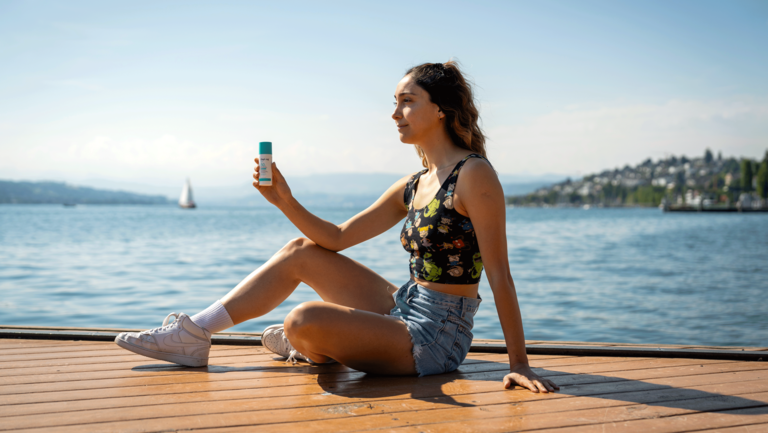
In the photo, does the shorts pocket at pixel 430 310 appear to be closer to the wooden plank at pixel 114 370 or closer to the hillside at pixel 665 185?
the wooden plank at pixel 114 370

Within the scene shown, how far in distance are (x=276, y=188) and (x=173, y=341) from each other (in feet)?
2.68

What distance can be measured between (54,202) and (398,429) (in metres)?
121

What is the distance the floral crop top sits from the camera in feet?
7.33

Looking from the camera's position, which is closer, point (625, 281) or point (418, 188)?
point (418, 188)

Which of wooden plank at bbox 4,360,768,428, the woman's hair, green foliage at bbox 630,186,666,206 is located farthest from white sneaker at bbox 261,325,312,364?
green foliage at bbox 630,186,666,206

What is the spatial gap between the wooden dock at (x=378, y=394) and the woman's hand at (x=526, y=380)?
0.04m

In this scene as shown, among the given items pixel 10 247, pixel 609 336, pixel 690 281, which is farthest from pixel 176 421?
pixel 10 247

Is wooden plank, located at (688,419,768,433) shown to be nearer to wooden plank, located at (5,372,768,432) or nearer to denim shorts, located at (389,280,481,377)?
wooden plank, located at (5,372,768,432)

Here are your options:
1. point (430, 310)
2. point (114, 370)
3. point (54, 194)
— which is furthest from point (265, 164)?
point (54, 194)

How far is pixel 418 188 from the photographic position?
253cm

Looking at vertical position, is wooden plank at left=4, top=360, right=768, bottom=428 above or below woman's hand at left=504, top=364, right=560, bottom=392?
below

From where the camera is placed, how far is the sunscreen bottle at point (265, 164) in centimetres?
234

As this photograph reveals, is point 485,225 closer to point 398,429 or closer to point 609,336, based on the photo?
point 398,429

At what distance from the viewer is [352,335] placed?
213 cm
